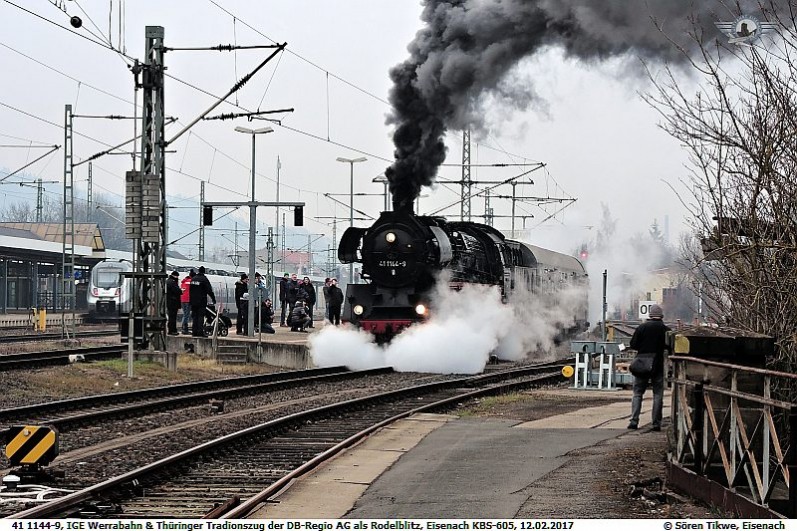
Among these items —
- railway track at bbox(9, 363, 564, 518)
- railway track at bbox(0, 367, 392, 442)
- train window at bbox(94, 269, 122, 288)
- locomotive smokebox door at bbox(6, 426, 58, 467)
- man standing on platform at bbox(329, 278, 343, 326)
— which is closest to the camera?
railway track at bbox(9, 363, 564, 518)

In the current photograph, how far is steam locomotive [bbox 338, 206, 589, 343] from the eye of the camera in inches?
968

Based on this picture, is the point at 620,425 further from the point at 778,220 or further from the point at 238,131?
the point at 238,131

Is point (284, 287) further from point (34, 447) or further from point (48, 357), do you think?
point (34, 447)

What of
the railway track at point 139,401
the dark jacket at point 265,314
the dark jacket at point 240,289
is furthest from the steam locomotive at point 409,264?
the dark jacket at point 265,314

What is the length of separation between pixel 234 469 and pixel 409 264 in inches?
515

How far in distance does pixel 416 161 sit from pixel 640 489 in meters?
17.4

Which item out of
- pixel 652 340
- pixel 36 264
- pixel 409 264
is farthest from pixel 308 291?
pixel 652 340

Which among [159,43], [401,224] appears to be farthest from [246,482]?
[159,43]

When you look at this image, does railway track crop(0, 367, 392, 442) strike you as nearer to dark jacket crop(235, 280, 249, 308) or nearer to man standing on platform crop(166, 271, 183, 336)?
man standing on platform crop(166, 271, 183, 336)


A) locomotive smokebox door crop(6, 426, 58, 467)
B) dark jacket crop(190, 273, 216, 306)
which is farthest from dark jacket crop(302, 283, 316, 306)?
locomotive smokebox door crop(6, 426, 58, 467)

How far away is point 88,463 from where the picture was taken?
1198 cm

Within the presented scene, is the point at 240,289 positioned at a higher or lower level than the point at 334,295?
higher

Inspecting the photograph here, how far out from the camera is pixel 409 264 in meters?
24.5

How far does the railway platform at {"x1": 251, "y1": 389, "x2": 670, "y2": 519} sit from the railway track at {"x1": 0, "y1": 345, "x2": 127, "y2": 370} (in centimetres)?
1039
